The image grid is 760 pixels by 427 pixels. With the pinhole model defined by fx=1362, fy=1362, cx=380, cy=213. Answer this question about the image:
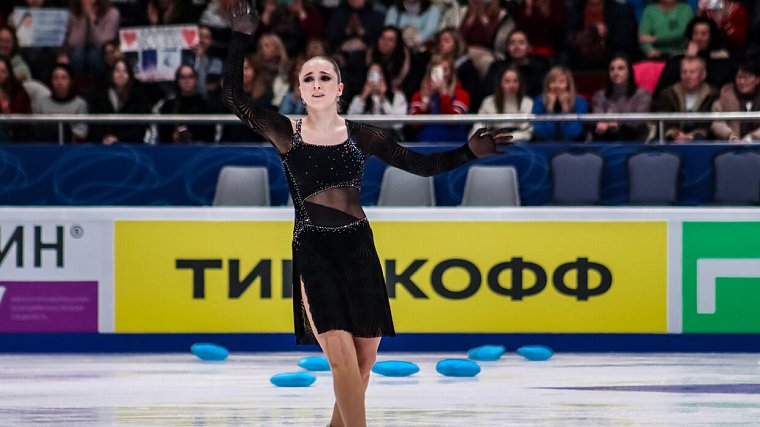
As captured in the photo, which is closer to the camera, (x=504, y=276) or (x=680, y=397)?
(x=680, y=397)

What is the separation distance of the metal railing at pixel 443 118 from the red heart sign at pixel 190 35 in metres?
1.29

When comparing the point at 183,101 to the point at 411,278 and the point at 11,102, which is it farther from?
the point at 411,278

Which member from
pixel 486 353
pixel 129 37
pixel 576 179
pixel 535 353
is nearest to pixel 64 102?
pixel 129 37

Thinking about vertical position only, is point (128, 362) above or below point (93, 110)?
below

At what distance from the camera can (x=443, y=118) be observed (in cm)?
964

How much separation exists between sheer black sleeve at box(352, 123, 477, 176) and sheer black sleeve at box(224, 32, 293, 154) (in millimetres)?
294

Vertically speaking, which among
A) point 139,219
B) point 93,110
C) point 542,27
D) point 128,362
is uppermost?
point 542,27

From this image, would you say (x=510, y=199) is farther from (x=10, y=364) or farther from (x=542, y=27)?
(x=10, y=364)

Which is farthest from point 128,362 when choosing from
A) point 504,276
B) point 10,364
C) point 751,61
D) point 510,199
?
point 751,61

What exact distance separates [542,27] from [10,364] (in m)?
5.17

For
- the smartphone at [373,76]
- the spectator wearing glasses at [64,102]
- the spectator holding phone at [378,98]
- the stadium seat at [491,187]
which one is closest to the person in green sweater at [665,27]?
the stadium seat at [491,187]

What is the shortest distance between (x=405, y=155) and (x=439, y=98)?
476 cm

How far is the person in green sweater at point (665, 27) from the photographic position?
1090 cm

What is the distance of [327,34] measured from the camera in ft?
37.4
